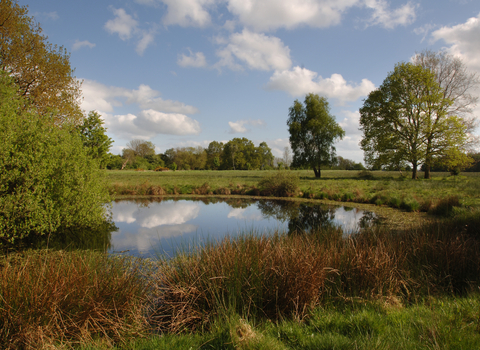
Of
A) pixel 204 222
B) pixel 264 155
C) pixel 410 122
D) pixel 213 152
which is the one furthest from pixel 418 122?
pixel 213 152

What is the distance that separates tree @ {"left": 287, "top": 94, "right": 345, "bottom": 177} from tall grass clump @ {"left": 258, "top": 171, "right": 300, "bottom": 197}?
1707cm

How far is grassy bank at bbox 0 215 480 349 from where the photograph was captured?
3.28 m

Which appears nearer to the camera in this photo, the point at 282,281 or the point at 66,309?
the point at 66,309

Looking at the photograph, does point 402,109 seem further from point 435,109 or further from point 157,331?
point 157,331

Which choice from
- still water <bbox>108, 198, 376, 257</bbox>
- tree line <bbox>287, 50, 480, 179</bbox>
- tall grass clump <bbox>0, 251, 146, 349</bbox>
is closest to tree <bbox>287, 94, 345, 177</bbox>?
tree line <bbox>287, 50, 480, 179</bbox>

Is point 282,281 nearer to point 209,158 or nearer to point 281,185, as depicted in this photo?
point 281,185

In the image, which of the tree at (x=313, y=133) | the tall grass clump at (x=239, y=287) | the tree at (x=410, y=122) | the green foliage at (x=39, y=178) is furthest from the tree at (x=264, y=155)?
the tall grass clump at (x=239, y=287)

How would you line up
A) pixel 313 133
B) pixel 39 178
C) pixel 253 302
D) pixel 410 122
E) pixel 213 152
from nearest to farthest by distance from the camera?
pixel 253 302 → pixel 39 178 → pixel 410 122 → pixel 313 133 → pixel 213 152

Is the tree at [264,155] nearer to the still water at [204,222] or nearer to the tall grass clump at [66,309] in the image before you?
the still water at [204,222]

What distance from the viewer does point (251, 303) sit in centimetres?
454

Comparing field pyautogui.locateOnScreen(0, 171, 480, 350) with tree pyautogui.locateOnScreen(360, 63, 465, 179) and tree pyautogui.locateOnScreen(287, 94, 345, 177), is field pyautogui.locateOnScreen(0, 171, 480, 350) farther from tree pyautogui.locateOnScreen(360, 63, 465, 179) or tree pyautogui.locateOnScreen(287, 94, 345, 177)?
tree pyautogui.locateOnScreen(287, 94, 345, 177)

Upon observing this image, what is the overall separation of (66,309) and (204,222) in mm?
8738

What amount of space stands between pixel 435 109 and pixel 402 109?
9.86 ft

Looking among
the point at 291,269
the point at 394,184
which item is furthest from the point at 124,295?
the point at 394,184
